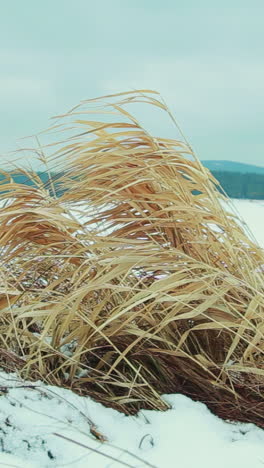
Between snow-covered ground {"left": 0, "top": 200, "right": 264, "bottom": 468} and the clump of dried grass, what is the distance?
0.16ft

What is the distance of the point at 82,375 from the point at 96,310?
0.18 m

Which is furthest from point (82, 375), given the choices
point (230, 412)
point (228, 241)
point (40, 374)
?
point (228, 241)

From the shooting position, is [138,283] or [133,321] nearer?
[138,283]

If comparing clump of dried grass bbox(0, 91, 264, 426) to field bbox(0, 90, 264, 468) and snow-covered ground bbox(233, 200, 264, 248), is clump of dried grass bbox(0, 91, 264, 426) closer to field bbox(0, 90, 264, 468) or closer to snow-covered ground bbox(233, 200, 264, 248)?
field bbox(0, 90, 264, 468)

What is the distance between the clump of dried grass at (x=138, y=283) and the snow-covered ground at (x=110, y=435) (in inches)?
1.9

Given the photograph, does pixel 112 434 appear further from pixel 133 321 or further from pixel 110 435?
pixel 133 321

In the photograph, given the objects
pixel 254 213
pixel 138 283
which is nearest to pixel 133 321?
pixel 138 283

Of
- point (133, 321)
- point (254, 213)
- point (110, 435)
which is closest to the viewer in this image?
point (110, 435)

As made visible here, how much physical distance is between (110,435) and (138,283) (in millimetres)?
292

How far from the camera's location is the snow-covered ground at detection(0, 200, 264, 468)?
1069 millimetres

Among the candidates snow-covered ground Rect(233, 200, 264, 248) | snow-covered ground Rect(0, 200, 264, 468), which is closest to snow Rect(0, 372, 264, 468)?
snow-covered ground Rect(0, 200, 264, 468)

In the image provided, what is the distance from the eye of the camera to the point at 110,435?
1.14 meters

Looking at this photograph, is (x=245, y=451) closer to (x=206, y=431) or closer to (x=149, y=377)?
(x=206, y=431)

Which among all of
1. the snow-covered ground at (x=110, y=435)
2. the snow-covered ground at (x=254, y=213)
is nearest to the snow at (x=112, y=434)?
the snow-covered ground at (x=110, y=435)
